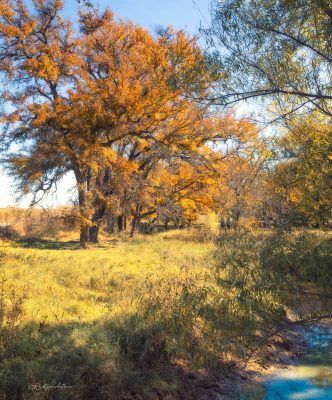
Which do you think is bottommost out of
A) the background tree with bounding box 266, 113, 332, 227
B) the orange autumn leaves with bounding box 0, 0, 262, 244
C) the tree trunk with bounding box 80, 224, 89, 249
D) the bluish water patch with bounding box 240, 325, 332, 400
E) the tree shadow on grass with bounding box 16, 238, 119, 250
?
the bluish water patch with bounding box 240, 325, 332, 400

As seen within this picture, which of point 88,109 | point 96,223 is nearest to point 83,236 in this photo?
point 96,223

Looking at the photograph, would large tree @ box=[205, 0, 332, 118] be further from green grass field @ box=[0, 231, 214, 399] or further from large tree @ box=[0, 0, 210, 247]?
→ large tree @ box=[0, 0, 210, 247]

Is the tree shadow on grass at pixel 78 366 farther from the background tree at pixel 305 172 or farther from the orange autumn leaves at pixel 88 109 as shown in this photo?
the orange autumn leaves at pixel 88 109

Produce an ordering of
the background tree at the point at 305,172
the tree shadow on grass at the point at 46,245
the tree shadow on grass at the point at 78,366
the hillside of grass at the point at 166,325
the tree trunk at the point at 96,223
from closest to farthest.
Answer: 1. the hillside of grass at the point at 166,325
2. the tree shadow on grass at the point at 78,366
3. the background tree at the point at 305,172
4. the tree shadow on grass at the point at 46,245
5. the tree trunk at the point at 96,223

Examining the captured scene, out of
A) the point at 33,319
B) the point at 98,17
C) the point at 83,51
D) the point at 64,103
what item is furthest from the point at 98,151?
the point at 33,319

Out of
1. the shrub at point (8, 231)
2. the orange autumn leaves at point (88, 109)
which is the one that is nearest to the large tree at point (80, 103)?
the orange autumn leaves at point (88, 109)

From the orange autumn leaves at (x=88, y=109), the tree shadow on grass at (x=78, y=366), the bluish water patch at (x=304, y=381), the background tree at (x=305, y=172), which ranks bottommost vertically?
the bluish water patch at (x=304, y=381)

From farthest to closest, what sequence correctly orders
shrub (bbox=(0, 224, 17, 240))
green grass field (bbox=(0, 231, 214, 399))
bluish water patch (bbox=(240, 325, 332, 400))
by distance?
shrub (bbox=(0, 224, 17, 240)) < bluish water patch (bbox=(240, 325, 332, 400)) < green grass field (bbox=(0, 231, 214, 399))

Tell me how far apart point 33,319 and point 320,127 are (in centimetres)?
637

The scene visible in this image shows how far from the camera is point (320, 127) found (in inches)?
308

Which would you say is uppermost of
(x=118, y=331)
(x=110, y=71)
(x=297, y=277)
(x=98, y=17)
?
(x=98, y=17)

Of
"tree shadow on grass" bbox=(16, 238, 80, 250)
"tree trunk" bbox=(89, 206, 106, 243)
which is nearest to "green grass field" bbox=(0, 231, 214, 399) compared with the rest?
"tree shadow on grass" bbox=(16, 238, 80, 250)

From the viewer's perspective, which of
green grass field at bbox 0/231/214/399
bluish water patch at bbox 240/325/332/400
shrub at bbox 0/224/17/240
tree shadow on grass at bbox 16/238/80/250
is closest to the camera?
green grass field at bbox 0/231/214/399

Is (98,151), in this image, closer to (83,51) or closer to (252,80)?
(83,51)
